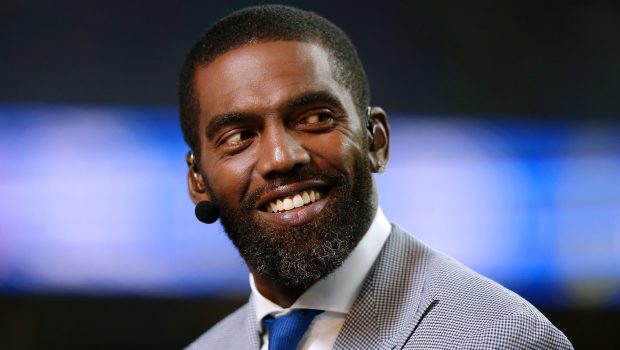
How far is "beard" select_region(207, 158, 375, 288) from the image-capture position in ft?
6.70

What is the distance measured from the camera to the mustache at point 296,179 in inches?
80.0

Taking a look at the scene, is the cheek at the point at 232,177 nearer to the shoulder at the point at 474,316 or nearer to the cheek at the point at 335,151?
the cheek at the point at 335,151

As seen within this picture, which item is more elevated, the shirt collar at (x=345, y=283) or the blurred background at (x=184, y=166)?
the shirt collar at (x=345, y=283)

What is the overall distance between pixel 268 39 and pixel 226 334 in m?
0.98

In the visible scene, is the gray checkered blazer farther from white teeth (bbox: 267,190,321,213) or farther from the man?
white teeth (bbox: 267,190,321,213)

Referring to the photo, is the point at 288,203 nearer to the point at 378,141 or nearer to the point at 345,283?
the point at 345,283

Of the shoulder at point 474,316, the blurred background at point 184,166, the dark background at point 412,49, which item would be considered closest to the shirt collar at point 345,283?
the shoulder at point 474,316

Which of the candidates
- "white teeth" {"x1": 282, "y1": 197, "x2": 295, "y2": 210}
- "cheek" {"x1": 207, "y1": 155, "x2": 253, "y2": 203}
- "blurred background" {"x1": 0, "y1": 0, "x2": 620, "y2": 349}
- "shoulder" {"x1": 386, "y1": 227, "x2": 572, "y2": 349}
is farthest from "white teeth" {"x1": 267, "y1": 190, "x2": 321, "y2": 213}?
"blurred background" {"x1": 0, "y1": 0, "x2": 620, "y2": 349}

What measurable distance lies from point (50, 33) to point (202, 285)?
66.0 inches

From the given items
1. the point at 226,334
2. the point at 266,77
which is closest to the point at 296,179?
the point at 266,77

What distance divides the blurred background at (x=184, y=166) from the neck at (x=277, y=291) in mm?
2166

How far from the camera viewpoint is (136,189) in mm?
4488

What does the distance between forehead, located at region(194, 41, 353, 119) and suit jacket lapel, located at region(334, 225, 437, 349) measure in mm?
451

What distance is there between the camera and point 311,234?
80.7 inches
